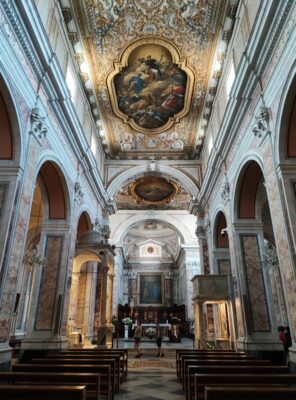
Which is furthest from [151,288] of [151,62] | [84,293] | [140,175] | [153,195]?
[151,62]

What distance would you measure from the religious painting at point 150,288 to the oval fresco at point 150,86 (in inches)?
773

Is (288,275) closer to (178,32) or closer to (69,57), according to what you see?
(178,32)

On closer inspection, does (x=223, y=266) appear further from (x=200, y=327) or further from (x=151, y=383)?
(x=151, y=383)

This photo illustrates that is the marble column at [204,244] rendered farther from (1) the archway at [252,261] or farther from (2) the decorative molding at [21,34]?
(2) the decorative molding at [21,34]

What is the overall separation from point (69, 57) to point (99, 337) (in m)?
9.48

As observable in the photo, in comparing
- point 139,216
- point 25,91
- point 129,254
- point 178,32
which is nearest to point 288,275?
point 25,91

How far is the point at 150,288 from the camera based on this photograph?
2995 centimetres

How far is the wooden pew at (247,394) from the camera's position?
3.11 meters

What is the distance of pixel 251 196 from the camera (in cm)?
968

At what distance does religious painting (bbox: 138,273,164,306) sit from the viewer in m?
29.3

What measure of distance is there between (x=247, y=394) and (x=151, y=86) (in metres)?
11.0

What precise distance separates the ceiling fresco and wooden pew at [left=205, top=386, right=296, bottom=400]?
9.46 metres

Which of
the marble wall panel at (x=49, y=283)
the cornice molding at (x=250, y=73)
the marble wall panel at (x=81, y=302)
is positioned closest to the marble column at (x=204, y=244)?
the cornice molding at (x=250, y=73)

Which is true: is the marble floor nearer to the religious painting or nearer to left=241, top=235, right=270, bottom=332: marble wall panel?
left=241, top=235, right=270, bottom=332: marble wall panel
